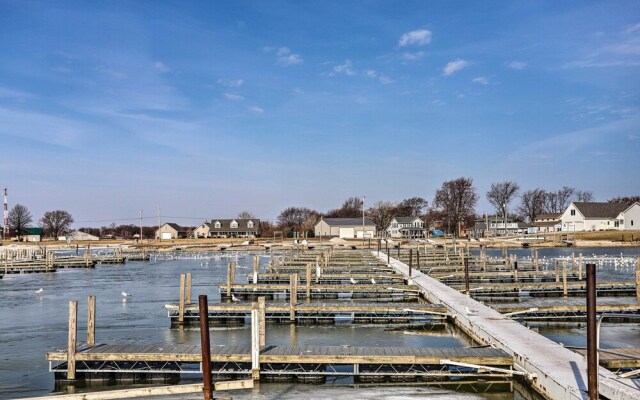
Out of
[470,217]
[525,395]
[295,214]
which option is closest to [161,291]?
[525,395]

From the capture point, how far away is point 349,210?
16488 cm

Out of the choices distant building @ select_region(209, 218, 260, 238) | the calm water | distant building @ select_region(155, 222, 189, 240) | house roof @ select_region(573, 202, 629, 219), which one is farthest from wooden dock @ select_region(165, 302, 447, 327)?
distant building @ select_region(155, 222, 189, 240)

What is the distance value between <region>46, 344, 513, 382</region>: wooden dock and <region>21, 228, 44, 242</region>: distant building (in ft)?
479

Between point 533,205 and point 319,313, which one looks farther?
point 533,205

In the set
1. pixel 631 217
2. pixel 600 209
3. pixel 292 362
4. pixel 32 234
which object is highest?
pixel 600 209

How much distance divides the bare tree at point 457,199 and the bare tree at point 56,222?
10014 cm

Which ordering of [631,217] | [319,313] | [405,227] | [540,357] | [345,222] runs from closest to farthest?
1. [540,357]
2. [319,313]
3. [631,217]
4. [345,222]
5. [405,227]

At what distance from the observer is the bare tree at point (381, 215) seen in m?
153

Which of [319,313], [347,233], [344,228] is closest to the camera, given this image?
[319,313]

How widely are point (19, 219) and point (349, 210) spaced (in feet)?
279

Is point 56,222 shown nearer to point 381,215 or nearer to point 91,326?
point 381,215

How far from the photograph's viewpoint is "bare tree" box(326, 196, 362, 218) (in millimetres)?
161488

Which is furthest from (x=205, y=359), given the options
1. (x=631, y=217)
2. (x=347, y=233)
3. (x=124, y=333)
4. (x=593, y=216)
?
(x=593, y=216)

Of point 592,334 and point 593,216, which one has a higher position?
point 593,216
